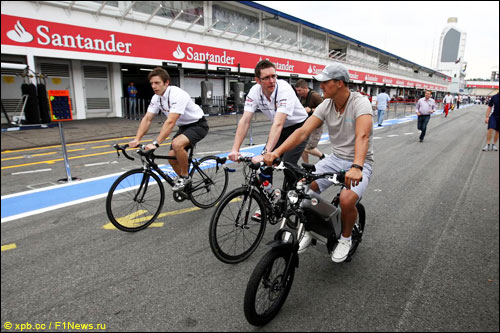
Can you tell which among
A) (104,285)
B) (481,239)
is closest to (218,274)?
(104,285)

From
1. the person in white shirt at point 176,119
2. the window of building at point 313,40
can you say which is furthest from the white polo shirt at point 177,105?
the window of building at point 313,40

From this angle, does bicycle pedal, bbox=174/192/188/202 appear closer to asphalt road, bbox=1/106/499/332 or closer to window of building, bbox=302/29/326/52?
asphalt road, bbox=1/106/499/332

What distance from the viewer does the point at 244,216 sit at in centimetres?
328

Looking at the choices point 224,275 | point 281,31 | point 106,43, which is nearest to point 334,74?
point 224,275

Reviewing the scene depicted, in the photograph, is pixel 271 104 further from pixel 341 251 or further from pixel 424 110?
pixel 424 110

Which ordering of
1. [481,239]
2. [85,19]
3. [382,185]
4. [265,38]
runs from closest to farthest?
[481,239] < [382,185] < [85,19] < [265,38]

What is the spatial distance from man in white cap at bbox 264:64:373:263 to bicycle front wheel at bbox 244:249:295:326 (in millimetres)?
368

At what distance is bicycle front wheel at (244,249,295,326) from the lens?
2244 millimetres

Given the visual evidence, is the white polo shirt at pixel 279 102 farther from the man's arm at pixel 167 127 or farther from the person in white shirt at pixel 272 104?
the man's arm at pixel 167 127

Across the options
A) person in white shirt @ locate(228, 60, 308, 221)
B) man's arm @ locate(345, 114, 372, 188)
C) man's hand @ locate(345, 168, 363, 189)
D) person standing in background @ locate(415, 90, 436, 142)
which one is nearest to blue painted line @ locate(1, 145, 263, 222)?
person in white shirt @ locate(228, 60, 308, 221)

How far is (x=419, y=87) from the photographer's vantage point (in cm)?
6925

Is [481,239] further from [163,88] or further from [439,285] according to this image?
[163,88]

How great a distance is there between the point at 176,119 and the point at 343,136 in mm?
2305

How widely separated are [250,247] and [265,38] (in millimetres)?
27291
